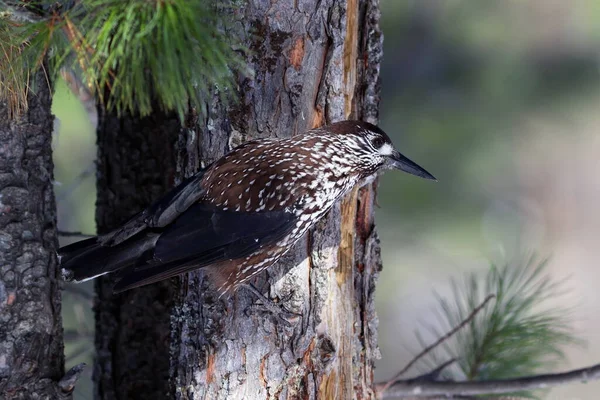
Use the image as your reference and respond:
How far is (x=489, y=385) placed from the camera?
105 inches

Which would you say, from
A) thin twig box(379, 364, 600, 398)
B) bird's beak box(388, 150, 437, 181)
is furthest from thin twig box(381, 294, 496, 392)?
bird's beak box(388, 150, 437, 181)

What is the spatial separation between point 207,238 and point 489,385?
3.92 feet

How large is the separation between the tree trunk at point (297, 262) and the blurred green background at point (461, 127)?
9.21ft

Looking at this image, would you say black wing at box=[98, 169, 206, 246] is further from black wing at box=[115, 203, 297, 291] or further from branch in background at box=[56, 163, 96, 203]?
branch in background at box=[56, 163, 96, 203]

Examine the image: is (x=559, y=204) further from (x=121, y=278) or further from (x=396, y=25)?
(x=121, y=278)

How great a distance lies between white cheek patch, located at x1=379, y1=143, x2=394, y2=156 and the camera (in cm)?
248

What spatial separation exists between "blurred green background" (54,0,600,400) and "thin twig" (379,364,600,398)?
96.6 inches

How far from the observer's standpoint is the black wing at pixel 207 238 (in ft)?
7.27

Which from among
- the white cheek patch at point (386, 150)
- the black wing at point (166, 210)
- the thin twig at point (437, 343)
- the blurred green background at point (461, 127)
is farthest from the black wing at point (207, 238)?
the blurred green background at point (461, 127)

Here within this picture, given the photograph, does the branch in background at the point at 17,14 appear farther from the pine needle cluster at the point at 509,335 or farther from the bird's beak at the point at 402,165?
the pine needle cluster at the point at 509,335

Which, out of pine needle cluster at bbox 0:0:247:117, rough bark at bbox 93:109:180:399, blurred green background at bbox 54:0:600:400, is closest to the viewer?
pine needle cluster at bbox 0:0:247:117

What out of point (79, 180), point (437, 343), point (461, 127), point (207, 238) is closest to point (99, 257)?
point (207, 238)

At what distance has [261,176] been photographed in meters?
Answer: 2.35

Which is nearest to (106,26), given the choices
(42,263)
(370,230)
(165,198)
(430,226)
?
(165,198)
